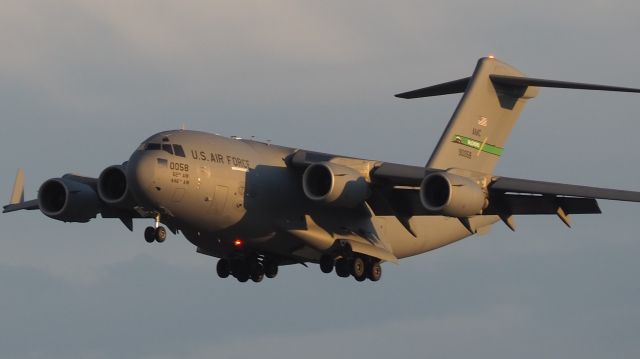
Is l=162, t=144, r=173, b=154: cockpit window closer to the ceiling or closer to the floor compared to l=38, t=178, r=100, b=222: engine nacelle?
closer to the ceiling

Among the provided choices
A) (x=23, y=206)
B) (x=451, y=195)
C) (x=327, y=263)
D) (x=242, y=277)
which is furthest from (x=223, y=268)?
(x=451, y=195)

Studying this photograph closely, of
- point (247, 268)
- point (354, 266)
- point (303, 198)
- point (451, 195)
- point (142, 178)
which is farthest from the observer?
point (247, 268)

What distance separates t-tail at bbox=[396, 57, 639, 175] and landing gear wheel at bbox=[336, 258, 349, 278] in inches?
122

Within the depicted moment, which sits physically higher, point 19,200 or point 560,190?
point 560,190

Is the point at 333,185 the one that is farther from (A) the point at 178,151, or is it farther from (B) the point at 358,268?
(A) the point at 178,151

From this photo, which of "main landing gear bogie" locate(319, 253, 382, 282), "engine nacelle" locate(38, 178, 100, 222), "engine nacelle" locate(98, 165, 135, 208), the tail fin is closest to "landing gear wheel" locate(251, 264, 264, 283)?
"main landing gear bogie" locate(319, 253, 382, 282)

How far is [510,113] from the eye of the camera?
3042 centimetres

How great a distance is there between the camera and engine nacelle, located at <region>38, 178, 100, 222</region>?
91.5 feet

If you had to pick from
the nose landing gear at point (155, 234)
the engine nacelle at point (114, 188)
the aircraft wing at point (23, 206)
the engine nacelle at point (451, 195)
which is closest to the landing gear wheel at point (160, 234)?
the nose landing gear at point (155, 234)

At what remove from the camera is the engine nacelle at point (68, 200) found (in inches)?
1098

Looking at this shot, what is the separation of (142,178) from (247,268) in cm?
406

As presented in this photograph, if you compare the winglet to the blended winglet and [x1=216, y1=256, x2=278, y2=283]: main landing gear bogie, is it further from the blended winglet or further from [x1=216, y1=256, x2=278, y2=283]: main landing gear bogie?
[x1=216, y1=256, x2=278, y2=283]: main landing gear bogie

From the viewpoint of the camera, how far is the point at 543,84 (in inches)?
1136

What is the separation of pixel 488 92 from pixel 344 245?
504cm
